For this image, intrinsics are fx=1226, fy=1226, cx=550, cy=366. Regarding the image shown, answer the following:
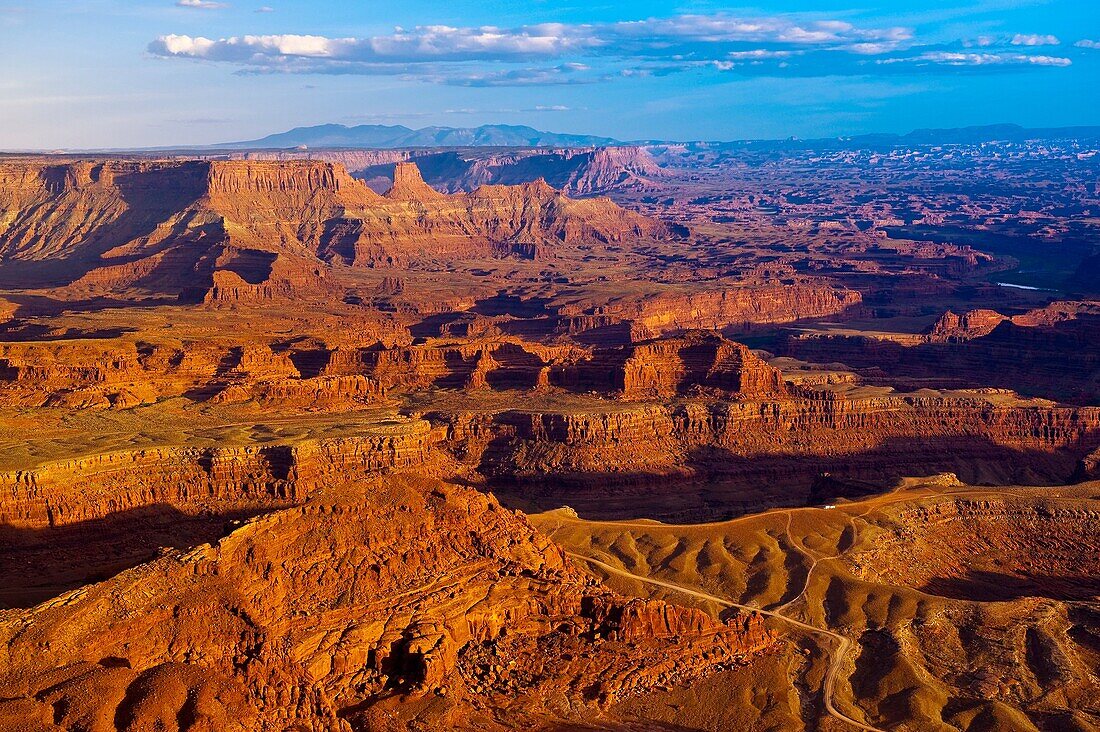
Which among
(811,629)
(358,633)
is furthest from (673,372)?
(358,633)

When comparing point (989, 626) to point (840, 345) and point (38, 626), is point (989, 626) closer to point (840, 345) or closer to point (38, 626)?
point (38, 626)

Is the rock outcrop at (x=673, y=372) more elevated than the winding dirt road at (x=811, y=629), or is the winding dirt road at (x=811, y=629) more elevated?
the rock outcrop at (x=673, y=372)

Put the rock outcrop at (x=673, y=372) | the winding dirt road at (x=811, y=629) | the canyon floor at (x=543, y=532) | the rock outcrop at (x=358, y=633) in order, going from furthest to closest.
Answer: the rock outcrop at (x=673, y=372) < the winding dirt road at (x=811, y=629) < the canyon floor at (x=543, y=532) < the rock outcrop at (x=358, y=633)

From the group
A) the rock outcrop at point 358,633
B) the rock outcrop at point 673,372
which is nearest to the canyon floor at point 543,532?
the rock outcrop at point 358,633

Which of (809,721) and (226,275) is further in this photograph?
(226,275)

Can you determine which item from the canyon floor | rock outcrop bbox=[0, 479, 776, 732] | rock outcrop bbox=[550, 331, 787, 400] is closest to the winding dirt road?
the canyon floor

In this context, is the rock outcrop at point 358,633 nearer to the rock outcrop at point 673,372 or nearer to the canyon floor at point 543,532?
the canyon floor at point 543,532

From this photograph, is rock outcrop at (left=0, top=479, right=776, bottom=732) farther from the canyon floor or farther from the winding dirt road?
the winding dirt road

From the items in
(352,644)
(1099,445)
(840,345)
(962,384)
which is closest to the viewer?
(352,644)

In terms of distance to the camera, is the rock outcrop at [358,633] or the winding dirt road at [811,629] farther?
the winding dirt road at [811,629]

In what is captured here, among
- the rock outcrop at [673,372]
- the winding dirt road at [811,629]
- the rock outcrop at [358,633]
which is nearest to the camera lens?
the rock outcrop at [358,633]

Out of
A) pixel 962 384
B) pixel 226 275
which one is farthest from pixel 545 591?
pixel 226 275
